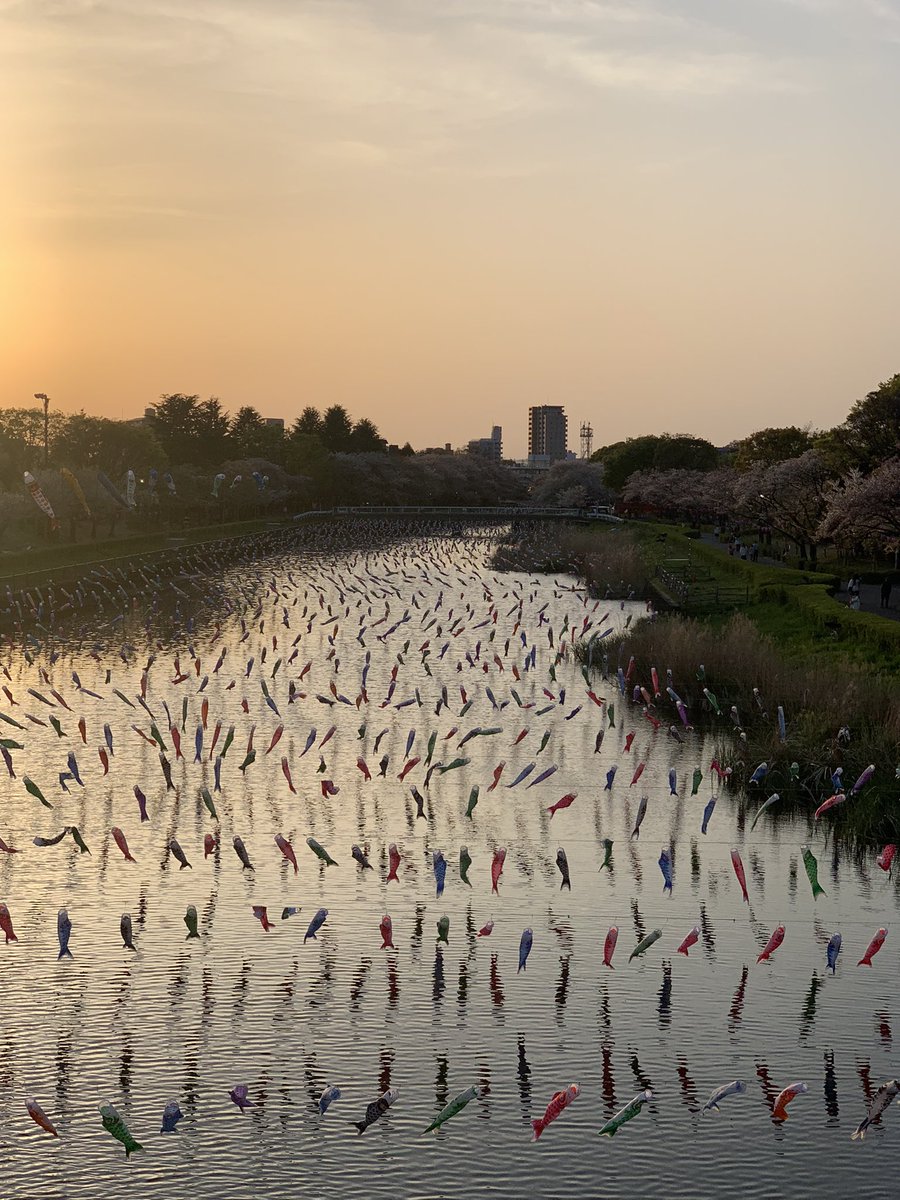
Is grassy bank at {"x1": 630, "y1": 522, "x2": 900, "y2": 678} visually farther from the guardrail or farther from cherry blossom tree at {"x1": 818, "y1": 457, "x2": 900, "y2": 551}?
the guardrail

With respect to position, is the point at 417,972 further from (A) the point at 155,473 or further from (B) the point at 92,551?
(A) the point at 155,473

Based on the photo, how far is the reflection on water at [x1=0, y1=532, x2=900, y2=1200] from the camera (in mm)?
12250

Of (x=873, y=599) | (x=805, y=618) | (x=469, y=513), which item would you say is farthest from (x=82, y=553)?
(x=469, y=513)

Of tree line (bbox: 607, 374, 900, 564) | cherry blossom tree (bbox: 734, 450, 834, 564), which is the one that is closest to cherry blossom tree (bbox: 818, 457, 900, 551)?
tree line (bbox: 607, 374, 900, 564)

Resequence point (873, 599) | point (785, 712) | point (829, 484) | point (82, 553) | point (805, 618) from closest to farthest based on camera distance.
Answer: point (785, 712)
point (805, 618)
point (873, 599)
point (82, 553)
point (829, 484)

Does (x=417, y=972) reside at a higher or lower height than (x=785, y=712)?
lower

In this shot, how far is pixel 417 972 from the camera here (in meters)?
16.2

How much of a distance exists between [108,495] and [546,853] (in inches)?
3518

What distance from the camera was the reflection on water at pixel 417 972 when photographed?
1225 cm

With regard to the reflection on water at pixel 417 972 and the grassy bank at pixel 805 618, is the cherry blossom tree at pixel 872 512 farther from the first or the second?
the reflection on water at pixel 417 972

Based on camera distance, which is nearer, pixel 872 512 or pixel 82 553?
pixel 872 512

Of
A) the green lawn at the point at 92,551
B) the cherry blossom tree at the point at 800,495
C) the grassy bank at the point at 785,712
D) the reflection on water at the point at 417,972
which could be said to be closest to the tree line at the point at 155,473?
the green lawn at the point at 92,551

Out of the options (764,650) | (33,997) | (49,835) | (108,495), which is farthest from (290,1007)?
(108,495)

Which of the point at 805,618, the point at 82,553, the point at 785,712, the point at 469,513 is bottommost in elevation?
the point at 785,712
